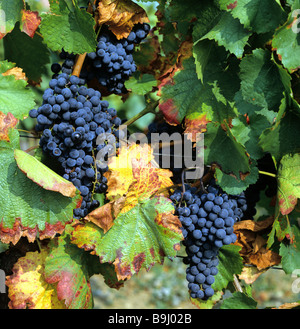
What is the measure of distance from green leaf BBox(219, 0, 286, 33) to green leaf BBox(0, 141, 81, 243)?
551mm

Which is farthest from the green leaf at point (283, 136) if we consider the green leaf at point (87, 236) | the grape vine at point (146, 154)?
the green leaf at point (87, 236)

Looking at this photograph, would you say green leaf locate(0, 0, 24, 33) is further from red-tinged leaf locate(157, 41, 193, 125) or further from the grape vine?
red-tinged leaf locate(157, 41, 193, 125)

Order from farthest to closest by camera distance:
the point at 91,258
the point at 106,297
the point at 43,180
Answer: the point at 106,297 → the point at 91,258 → the point at 43,180

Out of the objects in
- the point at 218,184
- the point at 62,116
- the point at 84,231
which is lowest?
the point at 84,231

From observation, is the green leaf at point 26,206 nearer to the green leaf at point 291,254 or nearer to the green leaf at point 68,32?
the green leaf at point 68,32

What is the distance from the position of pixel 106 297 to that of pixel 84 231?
2.97m

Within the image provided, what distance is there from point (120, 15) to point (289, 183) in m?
0.59

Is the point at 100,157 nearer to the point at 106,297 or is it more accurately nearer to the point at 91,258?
the point at 91,258

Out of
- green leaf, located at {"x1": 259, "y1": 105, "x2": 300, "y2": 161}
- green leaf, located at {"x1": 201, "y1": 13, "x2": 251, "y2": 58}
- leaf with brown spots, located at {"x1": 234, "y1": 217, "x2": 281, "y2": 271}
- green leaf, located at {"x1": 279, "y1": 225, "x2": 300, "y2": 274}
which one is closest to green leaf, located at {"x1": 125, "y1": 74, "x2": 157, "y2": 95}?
green leaf, located at {"x1": 201, "y1": 13, "x2": 251, "y2": 58}

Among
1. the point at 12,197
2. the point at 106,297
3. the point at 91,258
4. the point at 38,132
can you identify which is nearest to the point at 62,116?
the point at 38,132

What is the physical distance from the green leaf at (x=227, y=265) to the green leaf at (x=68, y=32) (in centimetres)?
62

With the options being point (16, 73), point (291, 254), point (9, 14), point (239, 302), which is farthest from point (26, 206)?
point (291, 254)

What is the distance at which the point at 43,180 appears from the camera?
878 mm

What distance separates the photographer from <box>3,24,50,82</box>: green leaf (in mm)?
1249
